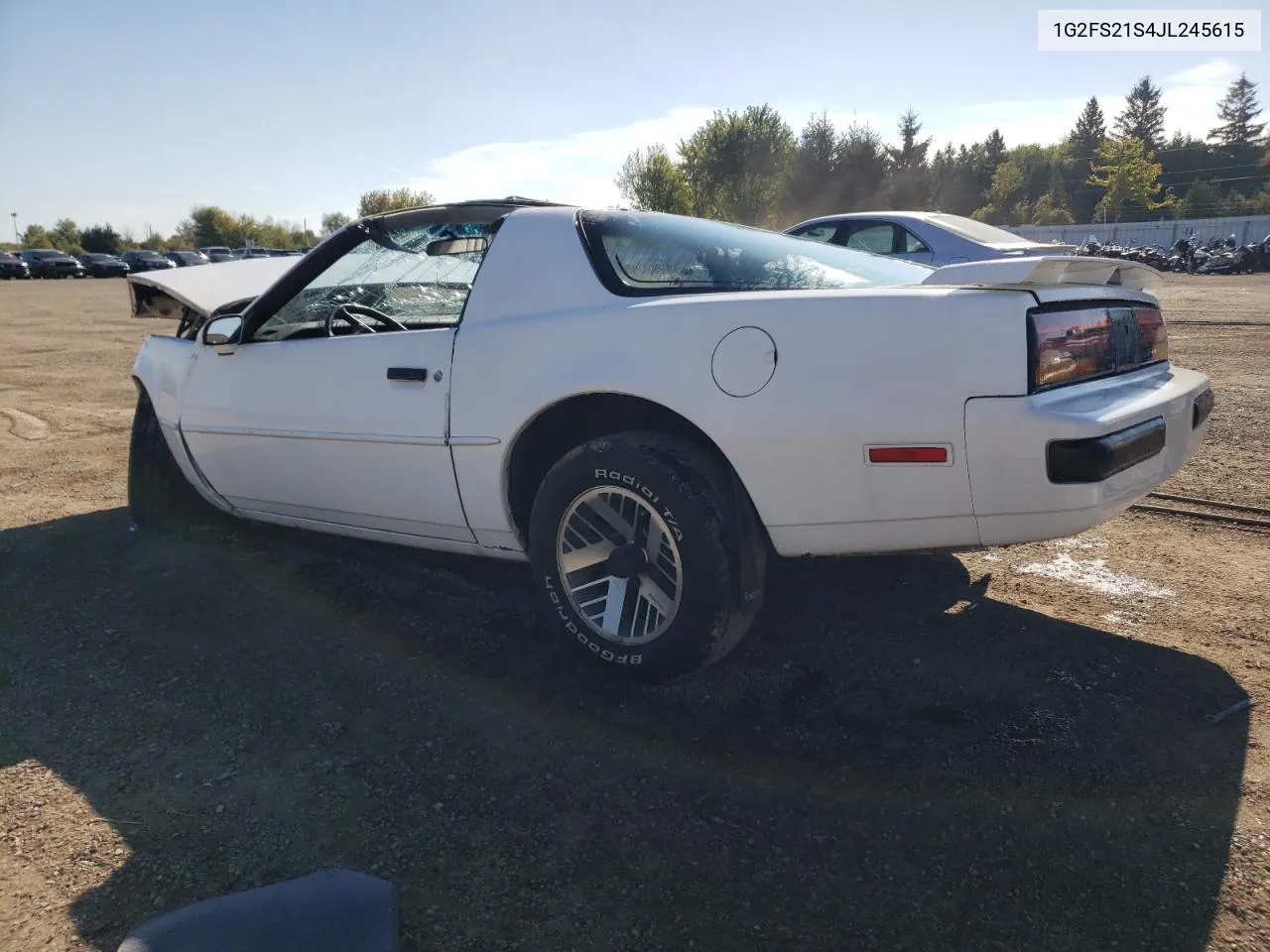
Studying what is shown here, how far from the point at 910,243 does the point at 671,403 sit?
22.5ft

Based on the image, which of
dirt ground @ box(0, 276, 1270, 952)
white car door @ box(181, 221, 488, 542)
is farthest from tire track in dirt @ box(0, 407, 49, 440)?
white car door @ box(181, 221, 488, 542)

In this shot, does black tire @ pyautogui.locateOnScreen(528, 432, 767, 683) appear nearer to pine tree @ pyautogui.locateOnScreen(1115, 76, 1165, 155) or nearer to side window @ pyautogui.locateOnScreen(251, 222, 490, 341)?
side window @ pyautogui.locateOnScreen(251, 222, 490, 341)

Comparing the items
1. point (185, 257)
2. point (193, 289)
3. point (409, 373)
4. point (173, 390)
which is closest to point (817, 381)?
A: point (409, 373)

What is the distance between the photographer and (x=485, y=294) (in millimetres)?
2918

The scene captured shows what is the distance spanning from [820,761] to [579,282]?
1.59 m

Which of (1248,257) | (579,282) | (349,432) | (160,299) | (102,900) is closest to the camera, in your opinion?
(102,900)

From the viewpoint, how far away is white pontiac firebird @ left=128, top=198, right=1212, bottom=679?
2191 millimetres

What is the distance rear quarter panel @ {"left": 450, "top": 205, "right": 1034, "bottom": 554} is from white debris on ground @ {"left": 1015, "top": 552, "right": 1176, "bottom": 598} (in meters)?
1.43

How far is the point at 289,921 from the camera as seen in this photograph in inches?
68.5

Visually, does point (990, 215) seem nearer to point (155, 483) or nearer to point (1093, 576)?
point (1093, 576)

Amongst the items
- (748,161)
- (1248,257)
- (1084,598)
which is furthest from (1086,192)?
(1084,598)

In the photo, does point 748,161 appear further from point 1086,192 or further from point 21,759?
point 21,759

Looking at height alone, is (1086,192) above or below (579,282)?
above

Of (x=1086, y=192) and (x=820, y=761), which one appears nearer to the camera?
(x=820, y=761)
